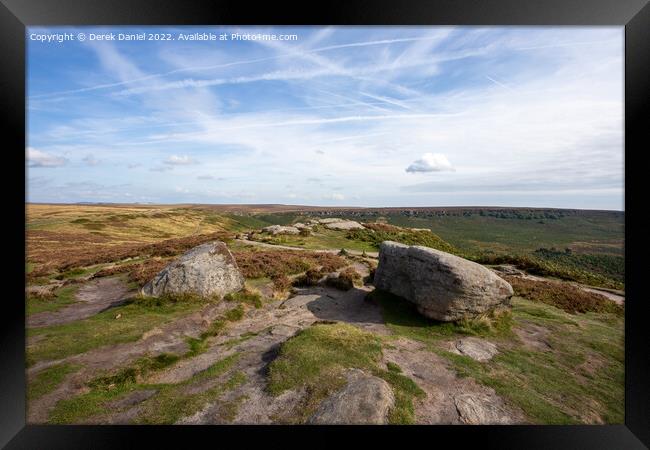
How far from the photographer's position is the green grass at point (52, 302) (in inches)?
501

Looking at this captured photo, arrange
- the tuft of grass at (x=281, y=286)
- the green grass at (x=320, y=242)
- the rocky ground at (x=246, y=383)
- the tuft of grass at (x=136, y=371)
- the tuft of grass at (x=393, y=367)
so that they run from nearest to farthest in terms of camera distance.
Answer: the rocky ground at (x=246, y=383) < the tuft of grass at (x=136, y=371) < the tuft of grass at (x=393, y=367) < the tuft of grass at (x=281, y=286) < the green grass at (x=320, y=242)

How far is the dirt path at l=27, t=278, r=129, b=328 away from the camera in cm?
1171

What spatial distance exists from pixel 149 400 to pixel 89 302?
10138mm

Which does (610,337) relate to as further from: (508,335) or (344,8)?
(344,8)

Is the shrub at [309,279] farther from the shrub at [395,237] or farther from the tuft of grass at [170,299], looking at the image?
the shrub at [395,237]

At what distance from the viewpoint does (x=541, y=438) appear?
689 centimetres

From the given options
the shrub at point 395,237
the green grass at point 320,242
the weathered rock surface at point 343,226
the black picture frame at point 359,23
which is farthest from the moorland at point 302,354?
the weathered rock surface at point 343,226

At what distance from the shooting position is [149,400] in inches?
279

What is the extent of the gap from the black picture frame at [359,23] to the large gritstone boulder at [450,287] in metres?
4.04

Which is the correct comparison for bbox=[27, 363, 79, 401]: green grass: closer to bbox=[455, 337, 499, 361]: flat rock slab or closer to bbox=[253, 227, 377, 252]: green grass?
bbox=[455, 337, 499, 361]: flat rock slab

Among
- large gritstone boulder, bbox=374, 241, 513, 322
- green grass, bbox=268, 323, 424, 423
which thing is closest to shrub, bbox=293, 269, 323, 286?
large gritstone boulder, bbox=374, 241, 513, 322

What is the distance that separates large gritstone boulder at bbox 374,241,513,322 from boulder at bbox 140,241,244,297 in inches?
342

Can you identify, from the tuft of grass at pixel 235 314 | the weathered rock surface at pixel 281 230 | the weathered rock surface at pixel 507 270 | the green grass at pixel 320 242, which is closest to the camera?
the tuft of grass at pixel 235 314

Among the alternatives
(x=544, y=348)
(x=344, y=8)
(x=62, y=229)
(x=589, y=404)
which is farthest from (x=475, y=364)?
(x=62, y=229)
